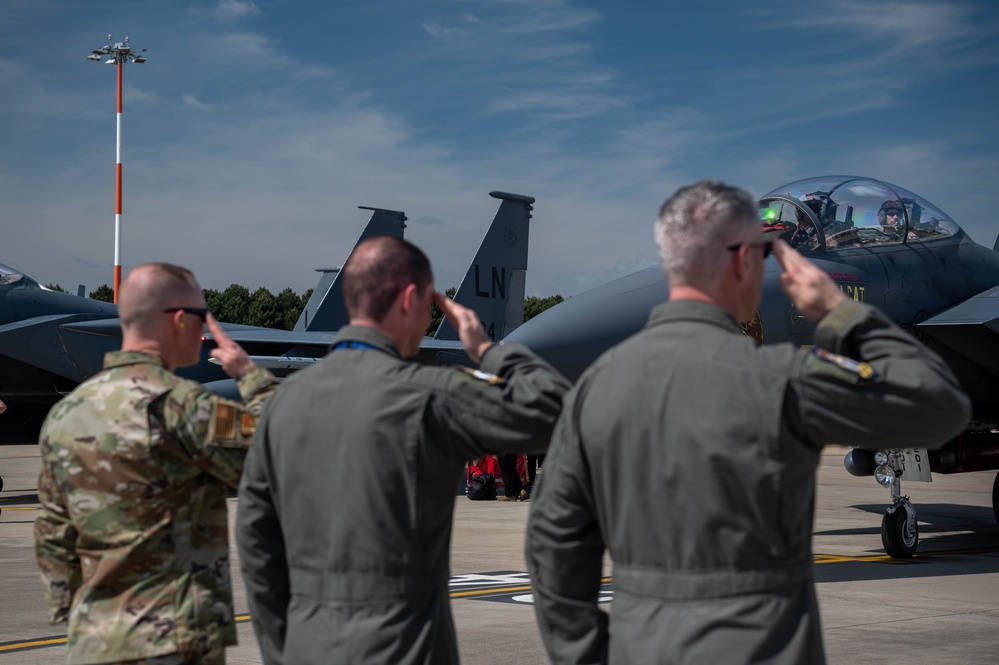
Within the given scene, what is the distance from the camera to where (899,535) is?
10531mm

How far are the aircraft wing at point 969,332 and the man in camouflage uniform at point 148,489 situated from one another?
25.8ft

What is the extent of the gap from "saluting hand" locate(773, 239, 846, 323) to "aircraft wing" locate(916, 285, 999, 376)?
25.4 feet

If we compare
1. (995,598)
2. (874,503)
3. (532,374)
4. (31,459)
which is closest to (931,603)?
(995,598)

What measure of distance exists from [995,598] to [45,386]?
17414 millimetres

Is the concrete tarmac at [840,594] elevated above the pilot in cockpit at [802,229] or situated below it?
below

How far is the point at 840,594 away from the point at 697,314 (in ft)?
22.2

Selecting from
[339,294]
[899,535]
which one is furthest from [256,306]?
[899,535]

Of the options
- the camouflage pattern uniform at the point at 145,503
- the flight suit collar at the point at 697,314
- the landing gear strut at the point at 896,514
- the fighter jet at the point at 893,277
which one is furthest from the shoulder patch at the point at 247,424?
the landing gear strut at the point at 896,514

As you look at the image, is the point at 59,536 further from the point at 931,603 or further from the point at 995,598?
the point at 995,598

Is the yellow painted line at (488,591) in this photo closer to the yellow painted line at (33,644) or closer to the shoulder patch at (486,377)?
the yellow painted line at (33,644)

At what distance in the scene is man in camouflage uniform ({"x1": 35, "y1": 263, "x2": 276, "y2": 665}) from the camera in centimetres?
299

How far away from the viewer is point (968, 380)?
1011 centimetres

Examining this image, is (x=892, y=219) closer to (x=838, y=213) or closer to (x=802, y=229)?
(x=838, y=213)

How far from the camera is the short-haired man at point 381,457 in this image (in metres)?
2.70
